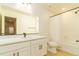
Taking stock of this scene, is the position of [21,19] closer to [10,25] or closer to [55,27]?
[10,25]

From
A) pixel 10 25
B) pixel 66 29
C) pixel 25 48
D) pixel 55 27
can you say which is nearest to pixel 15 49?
pixel 25 48

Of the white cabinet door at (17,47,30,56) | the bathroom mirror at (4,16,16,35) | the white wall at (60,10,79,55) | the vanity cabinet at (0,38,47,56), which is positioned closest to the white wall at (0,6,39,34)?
the bathroom mirror at (4,16,16,35)

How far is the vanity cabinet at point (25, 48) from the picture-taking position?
1.60 meters

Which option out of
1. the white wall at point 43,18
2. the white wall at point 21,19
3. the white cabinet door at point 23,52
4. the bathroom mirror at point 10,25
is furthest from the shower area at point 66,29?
the bathroom mirror at point 10,25

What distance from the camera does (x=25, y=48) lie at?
79.0 inches

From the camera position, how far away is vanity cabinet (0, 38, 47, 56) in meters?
1.60

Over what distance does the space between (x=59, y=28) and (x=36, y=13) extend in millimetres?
782

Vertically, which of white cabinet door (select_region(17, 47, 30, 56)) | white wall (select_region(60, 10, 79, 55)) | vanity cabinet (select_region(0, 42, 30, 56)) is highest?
white wall (select_region(60, 10, 79, 55))

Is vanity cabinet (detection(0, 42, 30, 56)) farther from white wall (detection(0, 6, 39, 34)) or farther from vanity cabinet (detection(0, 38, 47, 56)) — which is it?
white wall (detection(0, 6, 39, 34))

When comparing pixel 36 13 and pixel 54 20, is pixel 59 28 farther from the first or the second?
pixel 36 13

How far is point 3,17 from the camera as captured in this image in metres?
2.00

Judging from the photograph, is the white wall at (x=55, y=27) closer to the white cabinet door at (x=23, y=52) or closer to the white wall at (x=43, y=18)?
the white wall at (x=43, y=18)

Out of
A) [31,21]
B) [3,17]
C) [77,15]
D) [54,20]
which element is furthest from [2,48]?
[77,15]

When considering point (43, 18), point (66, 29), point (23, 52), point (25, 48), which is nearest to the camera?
point (23, 52)
